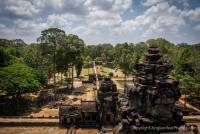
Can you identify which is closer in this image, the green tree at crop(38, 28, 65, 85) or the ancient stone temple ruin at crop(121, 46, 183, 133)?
the ancient stone temple ruin at crop(121, 46, 183, 133)

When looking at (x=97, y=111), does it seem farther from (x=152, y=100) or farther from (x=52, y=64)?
(x=52, y=64)

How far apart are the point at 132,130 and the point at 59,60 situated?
4168 cm

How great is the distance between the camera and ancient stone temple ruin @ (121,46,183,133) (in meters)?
27.0

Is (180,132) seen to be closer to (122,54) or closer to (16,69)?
(16,69)

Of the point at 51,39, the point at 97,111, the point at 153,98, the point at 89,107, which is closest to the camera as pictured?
the point at 153,98

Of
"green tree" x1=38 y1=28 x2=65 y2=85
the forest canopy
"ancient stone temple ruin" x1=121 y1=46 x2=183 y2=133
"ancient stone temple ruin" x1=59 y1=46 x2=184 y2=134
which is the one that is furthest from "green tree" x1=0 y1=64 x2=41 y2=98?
"ancient stone temple ruin" x1=121 y1=46 x2=183 y2=133

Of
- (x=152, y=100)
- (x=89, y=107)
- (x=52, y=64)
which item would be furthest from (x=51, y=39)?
(x=152, y=100)

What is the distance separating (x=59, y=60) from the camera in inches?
2601

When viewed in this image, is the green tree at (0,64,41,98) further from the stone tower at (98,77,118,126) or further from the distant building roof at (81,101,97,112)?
the stone tower at (98,77,118,126)

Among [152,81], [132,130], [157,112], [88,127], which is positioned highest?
[152,81]

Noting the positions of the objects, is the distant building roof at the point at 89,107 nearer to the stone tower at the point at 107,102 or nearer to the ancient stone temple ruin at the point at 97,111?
the ancient stone temple ruin at the point at 97,111

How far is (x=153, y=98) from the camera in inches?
1062

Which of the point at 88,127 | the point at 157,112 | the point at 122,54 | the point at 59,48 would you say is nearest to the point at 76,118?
the point at 88,127

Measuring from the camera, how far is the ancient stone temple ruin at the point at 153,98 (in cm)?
2695
